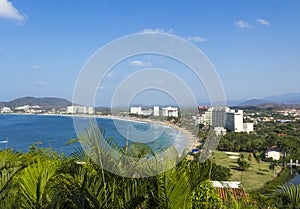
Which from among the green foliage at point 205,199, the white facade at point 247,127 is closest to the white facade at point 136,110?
the green foliage at point 205,199

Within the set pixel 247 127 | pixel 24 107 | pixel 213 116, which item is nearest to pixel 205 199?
pixel 213 116

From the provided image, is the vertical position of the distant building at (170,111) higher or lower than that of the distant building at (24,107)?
lower

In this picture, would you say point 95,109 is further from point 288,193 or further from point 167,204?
point 288,193

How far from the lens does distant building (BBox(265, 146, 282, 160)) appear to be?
96.6 ft

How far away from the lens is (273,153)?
97.1 feet

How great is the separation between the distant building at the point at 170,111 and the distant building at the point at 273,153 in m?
28.6

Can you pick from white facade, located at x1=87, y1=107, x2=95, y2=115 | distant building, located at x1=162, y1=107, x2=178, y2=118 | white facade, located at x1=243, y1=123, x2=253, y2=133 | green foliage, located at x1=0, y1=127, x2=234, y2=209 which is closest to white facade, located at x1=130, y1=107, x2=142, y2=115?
distant building, located at x1=162, y1=107, x2=178, y2=118

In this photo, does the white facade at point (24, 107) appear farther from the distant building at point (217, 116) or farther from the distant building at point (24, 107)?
the distant building at point (217, 116)

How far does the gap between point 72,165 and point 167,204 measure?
32.1 inches

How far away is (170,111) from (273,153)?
29.3 metres

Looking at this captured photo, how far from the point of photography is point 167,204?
70.2 inches

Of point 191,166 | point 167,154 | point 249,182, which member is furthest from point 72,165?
point 249,182

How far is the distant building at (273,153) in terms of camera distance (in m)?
29.4

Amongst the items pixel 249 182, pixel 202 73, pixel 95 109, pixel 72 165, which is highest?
pixel 202 73
